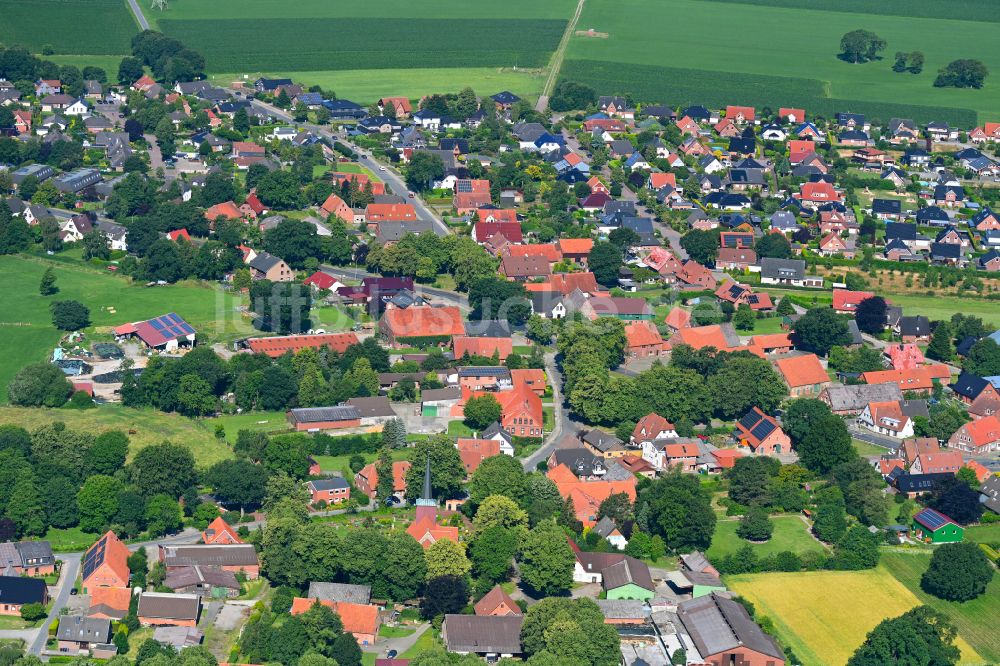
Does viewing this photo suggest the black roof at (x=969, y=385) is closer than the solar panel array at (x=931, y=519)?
No

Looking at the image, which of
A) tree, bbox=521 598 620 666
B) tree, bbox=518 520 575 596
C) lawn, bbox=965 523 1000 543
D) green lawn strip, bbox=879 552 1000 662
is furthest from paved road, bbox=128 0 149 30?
tree, bbox=521 598 620 666

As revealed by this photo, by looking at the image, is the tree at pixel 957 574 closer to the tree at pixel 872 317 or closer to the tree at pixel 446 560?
the tree at pixel 446 560

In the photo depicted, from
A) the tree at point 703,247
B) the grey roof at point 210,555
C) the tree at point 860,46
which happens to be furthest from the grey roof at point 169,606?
the tree at point 860,46

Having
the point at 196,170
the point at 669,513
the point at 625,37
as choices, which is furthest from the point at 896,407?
the point at 625,37

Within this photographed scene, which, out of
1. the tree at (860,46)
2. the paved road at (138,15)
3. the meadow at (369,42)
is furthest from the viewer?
the tree at (860,46)

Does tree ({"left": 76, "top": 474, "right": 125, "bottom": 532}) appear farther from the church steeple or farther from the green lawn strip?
the green lawn strip
